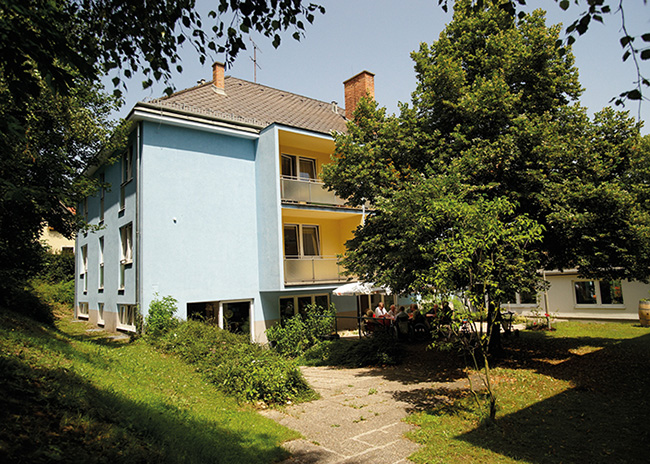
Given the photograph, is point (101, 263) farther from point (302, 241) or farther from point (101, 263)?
point (302, 241)

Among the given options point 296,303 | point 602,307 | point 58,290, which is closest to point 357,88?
point 296,303

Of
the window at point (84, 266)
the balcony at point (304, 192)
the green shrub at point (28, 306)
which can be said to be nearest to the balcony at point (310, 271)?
the balcony at point (304, 192)

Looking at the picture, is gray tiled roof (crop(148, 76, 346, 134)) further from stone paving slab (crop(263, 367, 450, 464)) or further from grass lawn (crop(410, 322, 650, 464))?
grass lawn (crop(410, 322, 650, 464))

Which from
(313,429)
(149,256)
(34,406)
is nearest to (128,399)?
(34,406)

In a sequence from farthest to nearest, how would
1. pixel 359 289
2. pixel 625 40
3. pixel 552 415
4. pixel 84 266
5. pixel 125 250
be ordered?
pixel 84 266
pixel 125 250
pixel 359 289
pixel 552 415
pixel 625 40

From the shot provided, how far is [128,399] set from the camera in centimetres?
602

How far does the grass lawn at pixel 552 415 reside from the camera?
18.2 ft

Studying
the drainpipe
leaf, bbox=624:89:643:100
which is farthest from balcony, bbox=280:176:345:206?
leaf, bbox=624:89:643:100

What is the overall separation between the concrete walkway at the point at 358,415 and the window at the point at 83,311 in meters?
17.3

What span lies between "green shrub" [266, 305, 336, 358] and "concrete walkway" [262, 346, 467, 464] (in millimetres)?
2955

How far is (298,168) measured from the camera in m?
18.5

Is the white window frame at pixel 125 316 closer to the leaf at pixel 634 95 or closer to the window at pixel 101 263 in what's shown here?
the window at pixel 101 263

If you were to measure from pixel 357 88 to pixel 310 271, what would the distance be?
35.7 ft

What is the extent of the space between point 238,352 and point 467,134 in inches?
304
